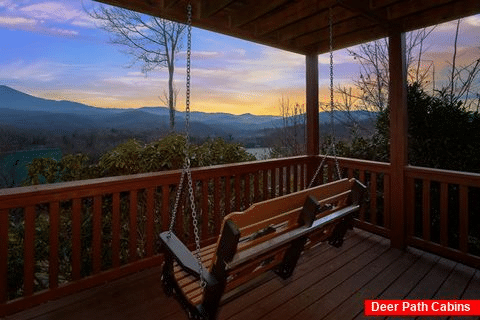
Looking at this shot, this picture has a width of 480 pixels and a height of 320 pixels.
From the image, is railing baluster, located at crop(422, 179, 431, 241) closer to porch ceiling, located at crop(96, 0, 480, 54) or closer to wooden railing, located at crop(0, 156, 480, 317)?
wooden railing, located at crop(0, 156, 480, 317)

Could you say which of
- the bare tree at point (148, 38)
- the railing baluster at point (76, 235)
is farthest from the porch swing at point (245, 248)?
the bare tree at point (148, 38)

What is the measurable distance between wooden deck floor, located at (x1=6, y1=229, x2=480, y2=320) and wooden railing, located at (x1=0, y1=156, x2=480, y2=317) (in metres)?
0.15

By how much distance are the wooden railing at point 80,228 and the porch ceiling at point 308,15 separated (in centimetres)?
152

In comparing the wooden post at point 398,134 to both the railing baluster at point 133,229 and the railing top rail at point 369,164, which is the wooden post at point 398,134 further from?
the railing baluster at point 133,229

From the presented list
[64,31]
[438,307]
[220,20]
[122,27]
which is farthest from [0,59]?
[438,307]

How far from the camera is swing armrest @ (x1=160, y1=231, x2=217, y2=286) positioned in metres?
1.34

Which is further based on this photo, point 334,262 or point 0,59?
point 0,59

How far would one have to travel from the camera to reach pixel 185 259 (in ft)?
4.83

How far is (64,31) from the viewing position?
5.53 meters

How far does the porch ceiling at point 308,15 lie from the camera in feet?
8.32

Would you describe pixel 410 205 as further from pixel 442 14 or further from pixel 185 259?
pixel 185 259

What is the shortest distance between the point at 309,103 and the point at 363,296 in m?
2.72

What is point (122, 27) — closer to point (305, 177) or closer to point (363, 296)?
point (305, 177)

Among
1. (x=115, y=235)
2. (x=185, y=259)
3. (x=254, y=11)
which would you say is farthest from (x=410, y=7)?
(x=115, y=235)
